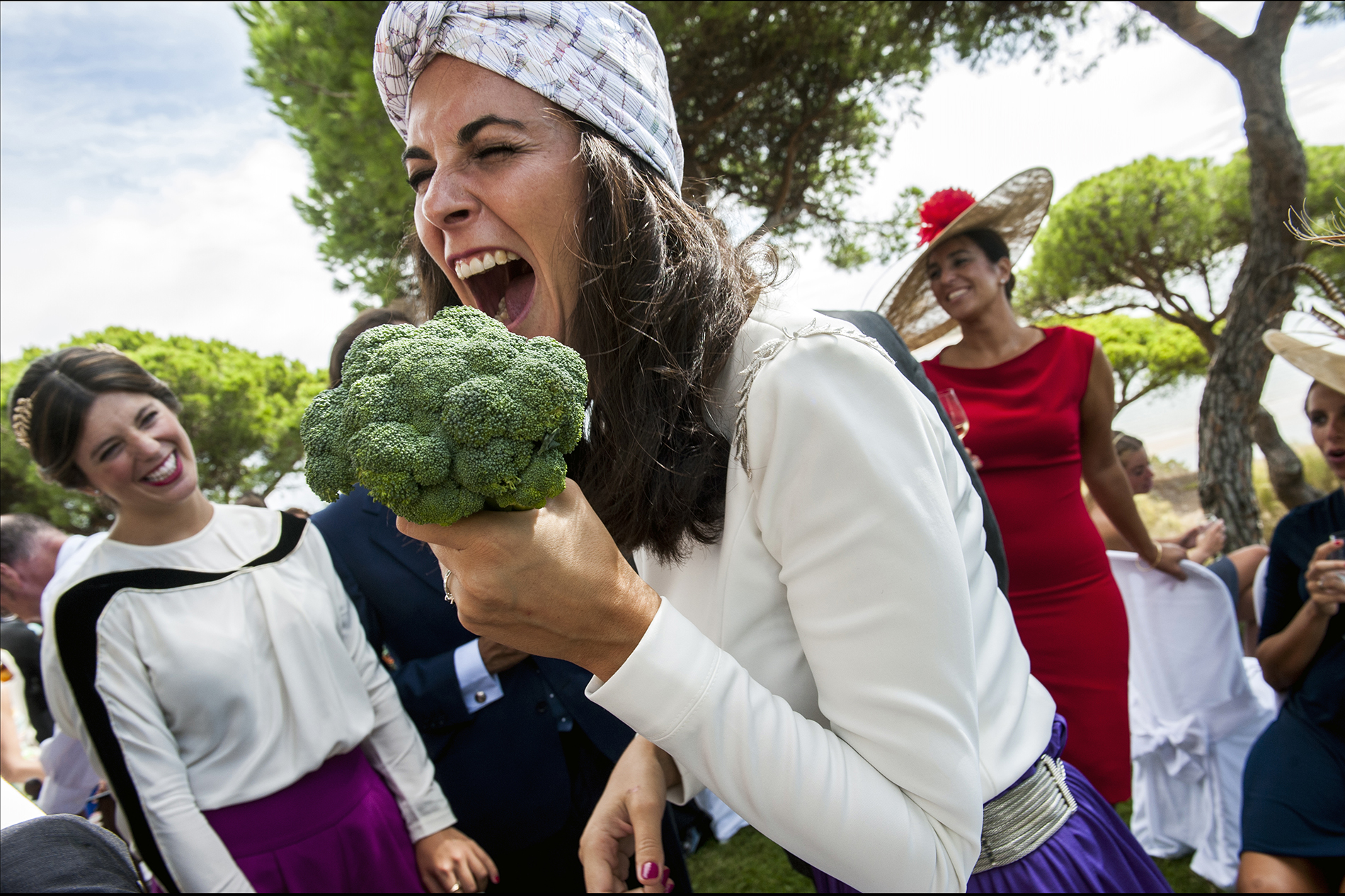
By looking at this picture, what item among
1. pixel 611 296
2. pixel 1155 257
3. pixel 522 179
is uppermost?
pixel 1155 257

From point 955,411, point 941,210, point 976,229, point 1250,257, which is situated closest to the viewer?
point 955,411

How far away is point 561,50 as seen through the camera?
1.20 metres

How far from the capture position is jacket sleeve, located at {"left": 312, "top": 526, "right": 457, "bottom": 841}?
2.56m

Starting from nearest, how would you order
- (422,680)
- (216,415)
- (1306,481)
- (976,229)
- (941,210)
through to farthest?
(422,680)
(976,229)
(941,210)
(1306,481)
(216,415)

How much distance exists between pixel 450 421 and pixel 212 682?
1991mm

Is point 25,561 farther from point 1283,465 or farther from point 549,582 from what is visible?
point 1283,465

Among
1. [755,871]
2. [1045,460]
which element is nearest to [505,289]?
[1045,460]

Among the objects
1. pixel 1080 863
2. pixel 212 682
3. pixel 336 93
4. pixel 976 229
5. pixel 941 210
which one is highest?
pixel 336 93

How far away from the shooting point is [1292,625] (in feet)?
8.86

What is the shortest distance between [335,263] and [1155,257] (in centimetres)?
955

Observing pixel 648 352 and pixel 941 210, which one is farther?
pixel 941 210

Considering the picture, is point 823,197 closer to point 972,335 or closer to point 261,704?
point 972,335

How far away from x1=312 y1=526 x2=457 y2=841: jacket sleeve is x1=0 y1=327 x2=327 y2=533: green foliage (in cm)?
831

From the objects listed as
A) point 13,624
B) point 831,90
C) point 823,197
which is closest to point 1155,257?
point 823,197
